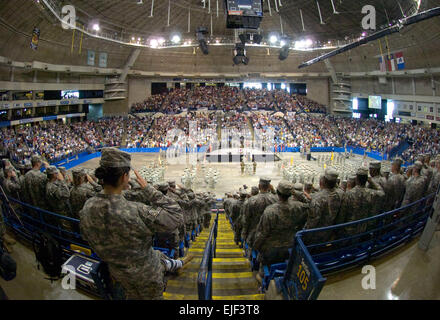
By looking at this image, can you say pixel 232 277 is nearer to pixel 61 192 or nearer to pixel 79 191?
pixel 79 191

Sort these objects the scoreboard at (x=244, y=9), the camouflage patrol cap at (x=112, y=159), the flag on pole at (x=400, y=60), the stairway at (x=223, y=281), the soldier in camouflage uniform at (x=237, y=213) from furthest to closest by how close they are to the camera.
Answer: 1. the flag on pole at (x=400, y=60)
2. the scoreboard at (x=244, y=9)
3. the soldier in camouflage uniform at (x=237, y=213)
4. the stairway at (x=223, y=281)
5. the camouflage patrol cap at (x=112, y=159)

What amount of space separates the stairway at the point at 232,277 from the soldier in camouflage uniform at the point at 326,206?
1.38 m

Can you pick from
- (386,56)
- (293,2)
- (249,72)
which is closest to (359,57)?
(386,56)

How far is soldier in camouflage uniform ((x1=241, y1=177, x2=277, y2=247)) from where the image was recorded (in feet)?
15.9

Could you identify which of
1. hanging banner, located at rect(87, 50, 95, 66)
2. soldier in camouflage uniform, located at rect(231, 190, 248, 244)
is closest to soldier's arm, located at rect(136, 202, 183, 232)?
soldier in camouflage uniform, located at rect(231, 190, 248, 244)

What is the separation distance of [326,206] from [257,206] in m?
1.19

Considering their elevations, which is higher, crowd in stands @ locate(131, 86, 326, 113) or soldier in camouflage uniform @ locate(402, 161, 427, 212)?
crowd in stands @ locate(131, 86, 326, 113)

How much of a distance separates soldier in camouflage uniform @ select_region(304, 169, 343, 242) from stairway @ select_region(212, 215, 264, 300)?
1.38 meters

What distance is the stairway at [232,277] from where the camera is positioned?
4.16 m

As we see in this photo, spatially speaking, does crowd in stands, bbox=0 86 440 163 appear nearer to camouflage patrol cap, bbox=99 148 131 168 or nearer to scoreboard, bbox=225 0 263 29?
scoreboard, bbox=225 0 263 29

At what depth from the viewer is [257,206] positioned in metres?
4.89

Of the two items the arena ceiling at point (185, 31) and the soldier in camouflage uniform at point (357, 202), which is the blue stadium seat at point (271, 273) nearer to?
the soldier in camouflage uniform at point (357, 202)

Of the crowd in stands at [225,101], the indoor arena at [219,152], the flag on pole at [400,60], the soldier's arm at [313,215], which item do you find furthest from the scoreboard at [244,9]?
the crowd in stands at [225,101]
